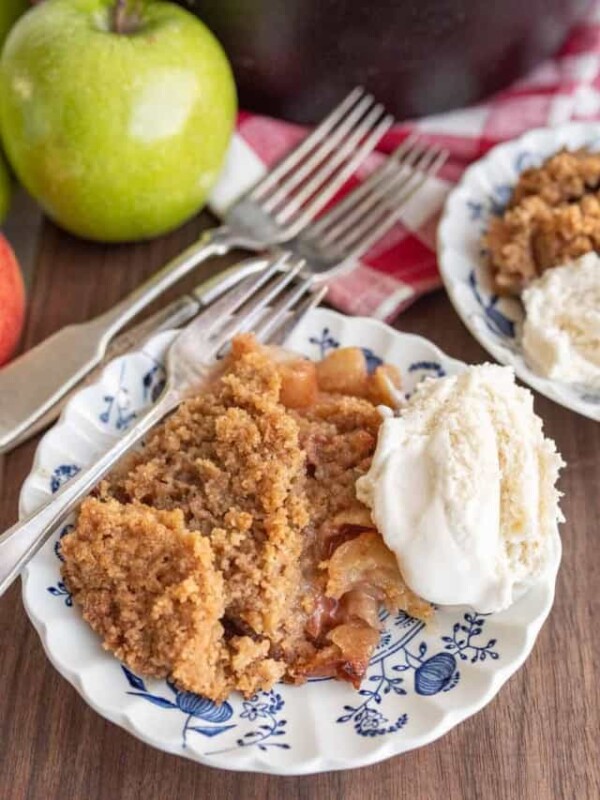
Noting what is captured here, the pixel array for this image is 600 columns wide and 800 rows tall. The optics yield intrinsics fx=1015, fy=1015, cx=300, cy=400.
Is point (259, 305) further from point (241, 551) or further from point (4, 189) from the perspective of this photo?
point (4, 189)

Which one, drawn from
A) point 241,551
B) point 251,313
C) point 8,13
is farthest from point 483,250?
point 8,13

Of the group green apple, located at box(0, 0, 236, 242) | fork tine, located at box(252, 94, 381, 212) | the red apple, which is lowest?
fork tine, located at box(252, 94, 381, 212)

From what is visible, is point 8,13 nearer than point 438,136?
Yes

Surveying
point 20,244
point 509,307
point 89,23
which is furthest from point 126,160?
point 509,307

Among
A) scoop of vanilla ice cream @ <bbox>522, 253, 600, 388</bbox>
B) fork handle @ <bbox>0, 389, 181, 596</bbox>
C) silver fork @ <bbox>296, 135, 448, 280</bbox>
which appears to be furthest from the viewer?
silver fork @ <bbox>296, 135, 448, 280</bbox>

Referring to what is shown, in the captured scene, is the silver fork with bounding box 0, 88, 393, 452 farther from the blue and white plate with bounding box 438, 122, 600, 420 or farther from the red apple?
the blue and white plate with bounding box 438, 122, 600, 420

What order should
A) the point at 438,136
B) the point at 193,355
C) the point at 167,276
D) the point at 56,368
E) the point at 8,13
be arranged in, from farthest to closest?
the point at 438,136 → the point at 8,13 → the point at 167,276 → the point at 56,368 → the point at 193,355

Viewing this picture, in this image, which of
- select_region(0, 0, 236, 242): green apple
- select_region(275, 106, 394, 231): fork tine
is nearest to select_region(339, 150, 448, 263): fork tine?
select_region(275, 106, 394, 231): fork tine
